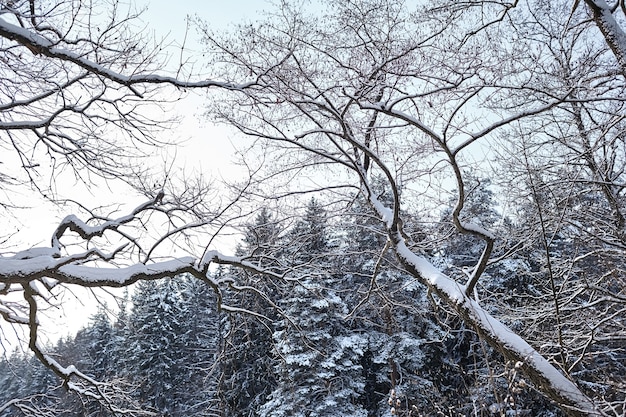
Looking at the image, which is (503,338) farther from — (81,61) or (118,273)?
(81,61)

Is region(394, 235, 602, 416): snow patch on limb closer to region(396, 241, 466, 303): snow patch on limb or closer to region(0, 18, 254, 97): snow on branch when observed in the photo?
region(396, 241, 466, 303): snow patch on limb

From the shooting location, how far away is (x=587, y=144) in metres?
5.59

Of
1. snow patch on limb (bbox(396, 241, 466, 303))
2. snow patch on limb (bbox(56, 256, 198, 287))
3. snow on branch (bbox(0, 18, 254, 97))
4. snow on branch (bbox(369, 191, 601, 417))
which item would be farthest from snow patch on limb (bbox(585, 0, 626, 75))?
snow patch on limb (bbox(56, 256, 198, 287))

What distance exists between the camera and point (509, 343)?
13.0 feet

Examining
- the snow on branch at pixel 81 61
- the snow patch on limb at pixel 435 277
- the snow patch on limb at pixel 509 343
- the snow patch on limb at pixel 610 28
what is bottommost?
the snow patch on limb at pixel 509 343

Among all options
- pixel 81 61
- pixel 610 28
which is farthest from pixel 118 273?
pixel 610 28

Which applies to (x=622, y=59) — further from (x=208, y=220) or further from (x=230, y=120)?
(x=208, y=220)

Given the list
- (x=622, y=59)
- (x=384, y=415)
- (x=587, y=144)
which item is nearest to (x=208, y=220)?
(x=622, y=59)

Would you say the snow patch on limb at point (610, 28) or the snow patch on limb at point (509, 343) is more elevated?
the snow patch on limb at point (610, 28)

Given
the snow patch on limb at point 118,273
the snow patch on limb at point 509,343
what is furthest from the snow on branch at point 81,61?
the snow patch on limb at point 509,343

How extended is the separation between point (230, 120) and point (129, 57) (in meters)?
1.50

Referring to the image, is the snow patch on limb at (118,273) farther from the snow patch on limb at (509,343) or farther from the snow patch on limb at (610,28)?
the snow patch on limb at (610,28)

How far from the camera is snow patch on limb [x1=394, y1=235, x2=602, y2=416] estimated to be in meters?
3.57

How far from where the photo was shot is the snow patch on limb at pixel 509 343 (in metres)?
3.57
